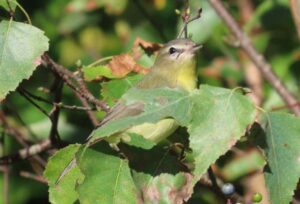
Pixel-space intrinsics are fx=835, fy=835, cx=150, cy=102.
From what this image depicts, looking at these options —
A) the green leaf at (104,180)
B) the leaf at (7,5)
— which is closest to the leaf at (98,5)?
the leaf at (7,5)

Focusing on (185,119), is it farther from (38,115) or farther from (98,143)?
(38,115)

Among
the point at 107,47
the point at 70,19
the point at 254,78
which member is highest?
the point at 70,19

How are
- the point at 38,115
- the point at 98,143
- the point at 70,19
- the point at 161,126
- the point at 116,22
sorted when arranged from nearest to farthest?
1. the point at 98,143
2. the point at 161,126
3. the point at 38,115
4. the point at 70,19
5. the point at 116,22

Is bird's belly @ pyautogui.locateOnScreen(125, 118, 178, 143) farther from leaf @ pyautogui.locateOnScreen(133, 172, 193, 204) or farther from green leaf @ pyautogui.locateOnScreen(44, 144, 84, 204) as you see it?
green leaf @ pyautogui.locateOnScreen(44, 144, 84, 204)

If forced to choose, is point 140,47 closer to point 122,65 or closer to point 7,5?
point 122,65

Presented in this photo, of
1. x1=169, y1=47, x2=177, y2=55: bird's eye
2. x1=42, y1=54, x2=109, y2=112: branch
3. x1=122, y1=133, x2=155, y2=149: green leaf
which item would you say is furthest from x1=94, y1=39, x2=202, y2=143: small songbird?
x1=122, y1=133, x2=155, y2=149: green leaf

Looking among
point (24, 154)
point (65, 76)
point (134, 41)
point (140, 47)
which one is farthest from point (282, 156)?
point (134, 41)

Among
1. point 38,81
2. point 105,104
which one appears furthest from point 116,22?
point 105,104
